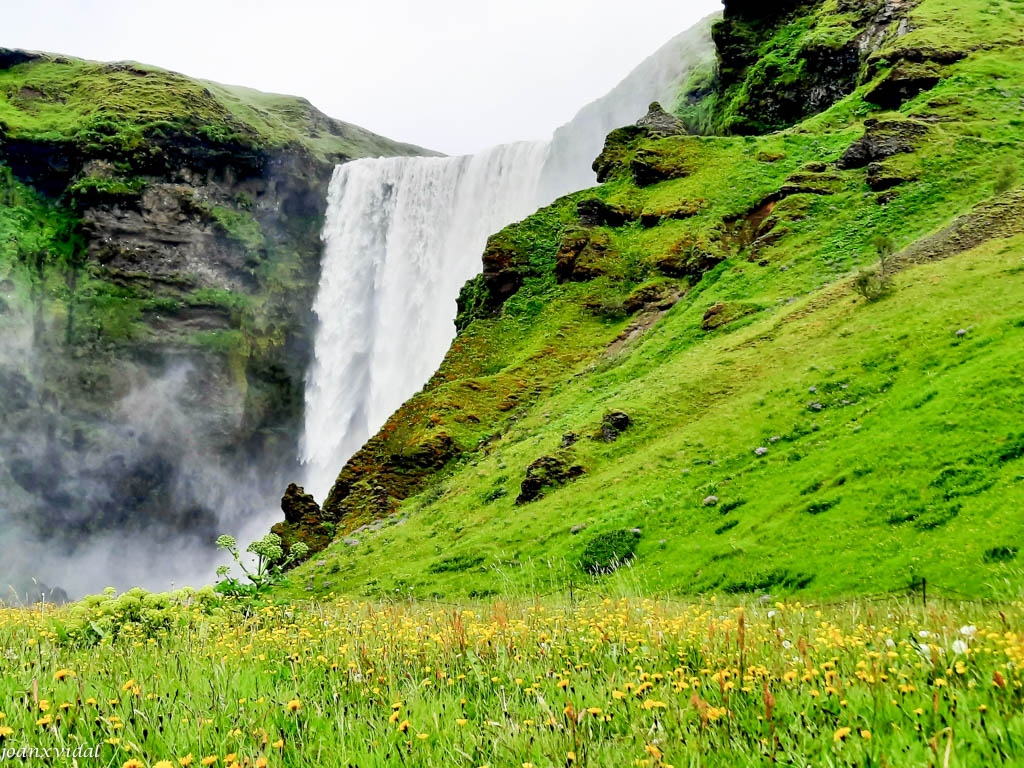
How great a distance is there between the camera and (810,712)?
2.87 meters

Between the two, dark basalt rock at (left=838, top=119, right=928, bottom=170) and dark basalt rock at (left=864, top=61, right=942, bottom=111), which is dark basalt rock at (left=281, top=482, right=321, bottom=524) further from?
dark basalt rock at (left=864, top=61, right=942, bottom=111)

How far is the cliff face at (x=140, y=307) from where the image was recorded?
7988 cm

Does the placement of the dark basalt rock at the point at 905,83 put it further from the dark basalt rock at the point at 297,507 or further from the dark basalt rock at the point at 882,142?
the dark basalt rock at the point at 297,507

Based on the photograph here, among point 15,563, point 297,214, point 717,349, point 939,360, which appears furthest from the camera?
point 297,214

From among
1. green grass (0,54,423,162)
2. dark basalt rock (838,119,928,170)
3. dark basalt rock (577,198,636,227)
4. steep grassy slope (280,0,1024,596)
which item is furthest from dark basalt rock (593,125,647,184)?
green grass (0,54,423,162)

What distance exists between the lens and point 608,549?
1845 centimetres

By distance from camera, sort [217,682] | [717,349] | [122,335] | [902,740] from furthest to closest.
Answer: [122,335] → [717,349] → [217,682] → [902,740]

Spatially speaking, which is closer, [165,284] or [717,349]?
[717,349]

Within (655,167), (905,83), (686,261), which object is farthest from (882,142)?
(655,167)

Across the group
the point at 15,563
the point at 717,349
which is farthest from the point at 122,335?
the point at 717,349

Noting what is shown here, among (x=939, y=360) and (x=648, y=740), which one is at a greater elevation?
(x=939, y=360)

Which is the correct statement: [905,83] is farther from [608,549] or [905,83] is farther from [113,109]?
[113,109]

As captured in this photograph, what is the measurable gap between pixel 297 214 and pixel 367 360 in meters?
36.7

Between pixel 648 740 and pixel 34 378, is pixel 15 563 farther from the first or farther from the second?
pixel 648 740
